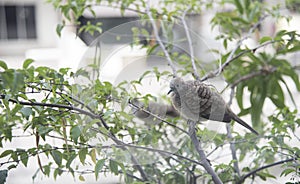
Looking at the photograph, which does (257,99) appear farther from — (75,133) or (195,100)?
(75,133)

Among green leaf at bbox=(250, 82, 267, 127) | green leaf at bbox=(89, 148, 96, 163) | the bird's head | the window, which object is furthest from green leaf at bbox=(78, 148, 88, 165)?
the window

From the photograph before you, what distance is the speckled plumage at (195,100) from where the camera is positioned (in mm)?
501

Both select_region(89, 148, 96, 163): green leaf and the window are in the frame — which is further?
the window

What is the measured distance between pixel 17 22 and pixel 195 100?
205cm

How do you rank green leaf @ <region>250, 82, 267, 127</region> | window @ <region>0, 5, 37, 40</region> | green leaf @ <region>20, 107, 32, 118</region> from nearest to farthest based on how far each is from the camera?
green leaf @ <region>20, 107, 32, 118</region> < green leaf @ <region>250, 82, 267, 127</region> < window @ <region>0, 5, 37, 40</region>

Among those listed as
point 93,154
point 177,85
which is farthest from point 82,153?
point 177,85

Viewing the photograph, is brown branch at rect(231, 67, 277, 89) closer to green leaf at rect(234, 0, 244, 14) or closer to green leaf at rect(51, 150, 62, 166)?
green leaf at rect(234, 0, 244, 14)

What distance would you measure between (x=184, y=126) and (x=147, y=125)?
52 millimetres

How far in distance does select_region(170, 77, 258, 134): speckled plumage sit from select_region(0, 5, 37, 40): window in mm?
1980

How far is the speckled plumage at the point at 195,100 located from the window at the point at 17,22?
1980 mm

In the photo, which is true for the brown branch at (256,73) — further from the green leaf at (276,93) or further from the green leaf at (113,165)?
the green leaf at (113,165)

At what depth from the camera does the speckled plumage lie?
1.64ft

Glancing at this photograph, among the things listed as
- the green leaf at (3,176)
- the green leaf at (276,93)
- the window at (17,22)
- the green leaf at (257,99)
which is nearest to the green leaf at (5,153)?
the green leaf at (3,176)

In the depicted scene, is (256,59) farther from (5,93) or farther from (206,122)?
(5,93)
